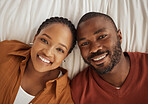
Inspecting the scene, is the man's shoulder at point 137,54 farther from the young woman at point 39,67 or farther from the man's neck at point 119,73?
the young woman at point 39,67

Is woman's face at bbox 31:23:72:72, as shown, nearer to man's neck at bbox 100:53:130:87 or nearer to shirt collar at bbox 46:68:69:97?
shirt collar at bbox 46:68:69:97

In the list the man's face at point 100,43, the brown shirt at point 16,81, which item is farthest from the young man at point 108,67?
Answer: the brown shirt at point 16,81

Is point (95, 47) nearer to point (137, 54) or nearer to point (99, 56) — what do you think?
point (99, 56)

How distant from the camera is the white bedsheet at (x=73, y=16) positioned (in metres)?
1.08

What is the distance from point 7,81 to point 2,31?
0.46 metres

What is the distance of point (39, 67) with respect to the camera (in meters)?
0.92

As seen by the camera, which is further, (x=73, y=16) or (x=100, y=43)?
(x=73, y=16)

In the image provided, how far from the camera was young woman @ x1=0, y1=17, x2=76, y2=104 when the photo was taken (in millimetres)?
898

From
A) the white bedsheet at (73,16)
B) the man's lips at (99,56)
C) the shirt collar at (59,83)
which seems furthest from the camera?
the white bedsheet at (73,16)

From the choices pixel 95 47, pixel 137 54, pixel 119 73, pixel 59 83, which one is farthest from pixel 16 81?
pixel 137 54

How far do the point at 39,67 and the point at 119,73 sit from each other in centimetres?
57

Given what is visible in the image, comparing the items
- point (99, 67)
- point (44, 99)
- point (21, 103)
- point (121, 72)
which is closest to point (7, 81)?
point (21, 103)

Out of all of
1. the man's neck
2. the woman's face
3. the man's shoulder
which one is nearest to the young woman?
the woman's face

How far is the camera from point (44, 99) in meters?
0.94
